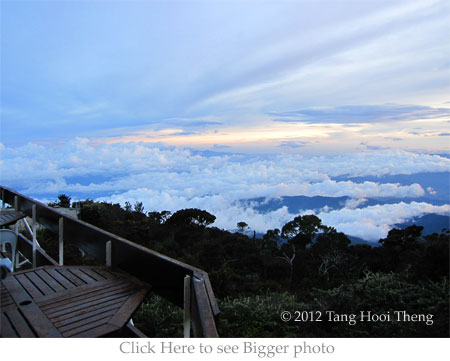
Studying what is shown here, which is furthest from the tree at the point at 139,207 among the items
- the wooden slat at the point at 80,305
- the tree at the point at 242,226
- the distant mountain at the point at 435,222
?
the wooden slat at the point at 80,305

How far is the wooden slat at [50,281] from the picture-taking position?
1382 mm

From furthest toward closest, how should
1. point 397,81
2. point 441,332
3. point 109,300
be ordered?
point 397,81 → point 441,332 → point 109,300

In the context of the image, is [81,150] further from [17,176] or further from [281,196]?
[281,196]

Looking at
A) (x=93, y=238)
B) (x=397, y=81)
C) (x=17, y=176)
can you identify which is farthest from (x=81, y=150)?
(x=93, y=238)

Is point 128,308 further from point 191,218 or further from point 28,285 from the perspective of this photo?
point 191,218

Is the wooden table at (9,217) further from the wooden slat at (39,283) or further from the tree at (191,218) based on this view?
the tree at (191,218)

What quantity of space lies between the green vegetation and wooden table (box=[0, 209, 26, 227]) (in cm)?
149

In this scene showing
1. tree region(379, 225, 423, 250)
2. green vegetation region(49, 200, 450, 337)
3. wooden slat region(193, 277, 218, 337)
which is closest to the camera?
→ wooden slat region(193, 277, 218, 337)

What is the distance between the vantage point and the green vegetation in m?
4.34

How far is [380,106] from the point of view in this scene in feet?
19.0

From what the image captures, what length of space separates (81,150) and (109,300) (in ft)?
41.1

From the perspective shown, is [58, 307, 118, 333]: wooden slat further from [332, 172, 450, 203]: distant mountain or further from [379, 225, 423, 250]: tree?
[379, 225, 423, 250]: tree

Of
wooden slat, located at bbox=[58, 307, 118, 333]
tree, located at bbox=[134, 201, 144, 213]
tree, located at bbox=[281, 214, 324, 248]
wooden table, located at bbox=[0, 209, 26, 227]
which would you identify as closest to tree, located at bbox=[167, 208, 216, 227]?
tree, located at bbox=[134, 201, 144, 213]
